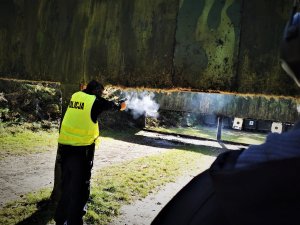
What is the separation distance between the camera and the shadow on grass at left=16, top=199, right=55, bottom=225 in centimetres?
485

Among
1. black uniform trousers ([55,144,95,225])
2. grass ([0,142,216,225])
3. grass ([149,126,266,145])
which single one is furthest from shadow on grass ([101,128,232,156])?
black uniform trousers ([55,144,95,225])

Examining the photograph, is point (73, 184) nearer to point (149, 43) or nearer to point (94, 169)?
point (149, 43)

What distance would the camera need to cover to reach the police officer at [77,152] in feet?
14.5

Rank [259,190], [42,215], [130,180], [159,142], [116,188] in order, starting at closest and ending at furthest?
1. [259,190]
2. [42,215]
3. [116,188]
4. [130,180]
5. [159,142]

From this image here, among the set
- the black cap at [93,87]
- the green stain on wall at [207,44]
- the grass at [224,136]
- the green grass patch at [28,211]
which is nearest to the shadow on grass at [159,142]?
the grass at [224,136]

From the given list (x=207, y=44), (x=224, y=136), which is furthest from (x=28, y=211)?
(x=224, y=136)

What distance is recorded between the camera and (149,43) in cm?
326

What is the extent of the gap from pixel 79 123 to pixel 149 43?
188cm

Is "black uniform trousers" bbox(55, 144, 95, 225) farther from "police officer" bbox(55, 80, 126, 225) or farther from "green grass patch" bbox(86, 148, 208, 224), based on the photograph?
"green grass patch" bbox(86, 148, 208, 224)

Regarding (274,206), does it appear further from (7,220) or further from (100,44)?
(7,220)

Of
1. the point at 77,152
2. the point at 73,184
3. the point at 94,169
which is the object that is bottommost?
the point at 94,169

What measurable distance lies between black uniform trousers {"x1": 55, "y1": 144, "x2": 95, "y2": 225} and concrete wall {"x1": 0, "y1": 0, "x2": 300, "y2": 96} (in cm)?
120

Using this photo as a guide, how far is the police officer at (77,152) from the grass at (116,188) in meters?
0.71

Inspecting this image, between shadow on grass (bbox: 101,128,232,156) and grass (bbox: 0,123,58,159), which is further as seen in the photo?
shadow on grass (bbox: 101,128,232,156)
